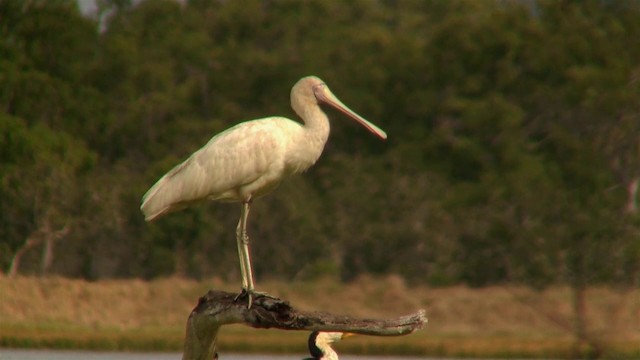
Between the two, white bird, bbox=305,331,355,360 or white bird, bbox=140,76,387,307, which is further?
white bird, bbox=140,76,387,307

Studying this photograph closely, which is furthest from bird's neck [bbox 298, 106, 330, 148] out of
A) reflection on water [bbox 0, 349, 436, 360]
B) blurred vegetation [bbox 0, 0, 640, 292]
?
blurred vegetation [bbox 0, 0, 640, 292]

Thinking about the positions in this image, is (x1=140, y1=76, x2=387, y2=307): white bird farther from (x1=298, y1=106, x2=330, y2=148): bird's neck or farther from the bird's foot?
the bird's foot

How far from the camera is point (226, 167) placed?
9641 mm

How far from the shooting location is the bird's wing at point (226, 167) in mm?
9547

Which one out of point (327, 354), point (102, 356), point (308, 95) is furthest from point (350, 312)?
point (327, 354)

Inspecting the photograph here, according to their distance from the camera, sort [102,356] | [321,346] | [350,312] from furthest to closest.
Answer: [350,312]
[102,356]
[321,346]

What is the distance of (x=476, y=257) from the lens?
32.5 meters

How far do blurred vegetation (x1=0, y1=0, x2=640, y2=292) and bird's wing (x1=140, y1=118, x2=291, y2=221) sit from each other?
1683cm

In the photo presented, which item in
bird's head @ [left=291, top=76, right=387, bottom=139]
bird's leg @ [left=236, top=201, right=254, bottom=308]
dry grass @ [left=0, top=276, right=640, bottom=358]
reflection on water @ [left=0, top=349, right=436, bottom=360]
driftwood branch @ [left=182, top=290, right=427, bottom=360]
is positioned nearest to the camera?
driftwood branch @ [left=182, top=290, right=427, bottom=360]

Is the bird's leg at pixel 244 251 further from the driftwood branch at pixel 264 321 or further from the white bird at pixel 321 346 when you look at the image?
the white bird at pixel 321 346

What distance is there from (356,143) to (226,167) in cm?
3088

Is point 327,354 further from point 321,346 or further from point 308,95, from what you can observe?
point 308,95

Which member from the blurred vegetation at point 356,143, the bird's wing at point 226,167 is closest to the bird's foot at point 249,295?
the bird's wing at point 226,167

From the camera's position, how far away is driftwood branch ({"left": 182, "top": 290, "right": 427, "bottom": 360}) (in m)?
8.34
